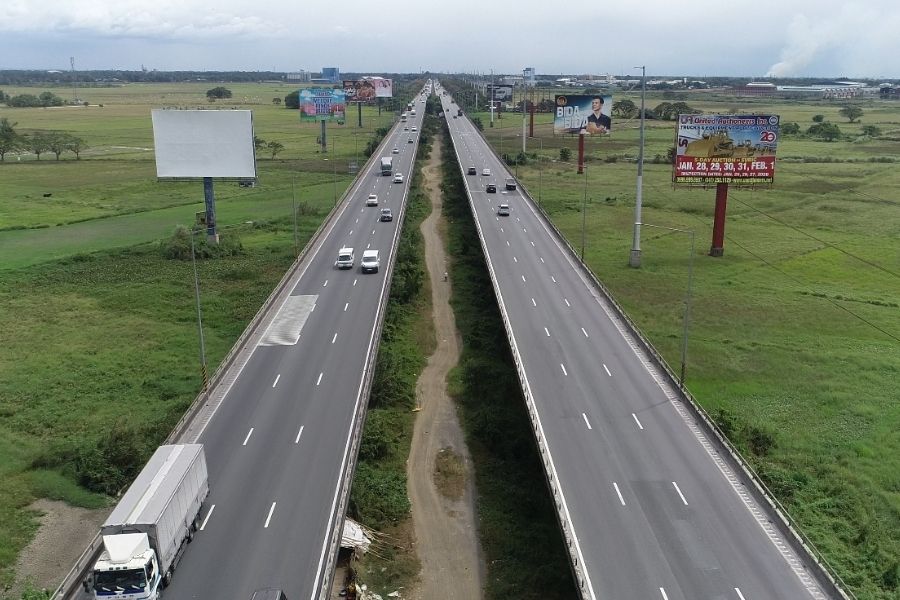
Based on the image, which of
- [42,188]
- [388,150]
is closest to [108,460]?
[42,188]

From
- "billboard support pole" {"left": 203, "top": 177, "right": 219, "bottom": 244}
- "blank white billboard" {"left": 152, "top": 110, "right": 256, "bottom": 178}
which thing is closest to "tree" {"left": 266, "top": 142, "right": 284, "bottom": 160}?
"billboard support pole" {"left": 203, "top": 177, "right": 219, "bottom": 244}

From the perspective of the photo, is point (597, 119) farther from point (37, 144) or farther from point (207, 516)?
point (37, 144)

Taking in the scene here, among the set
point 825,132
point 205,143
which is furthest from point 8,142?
point 825,132

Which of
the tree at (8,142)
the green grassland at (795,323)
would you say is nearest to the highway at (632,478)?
the green grassland at (795,323)

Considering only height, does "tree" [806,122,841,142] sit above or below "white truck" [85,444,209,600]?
above

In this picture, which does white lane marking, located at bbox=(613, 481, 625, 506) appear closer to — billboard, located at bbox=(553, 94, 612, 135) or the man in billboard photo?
billboard, located at bbox=(553, 94, 612, 135)

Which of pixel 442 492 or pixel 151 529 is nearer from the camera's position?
pixel 151 529

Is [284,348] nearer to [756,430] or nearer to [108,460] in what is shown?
[108,460]

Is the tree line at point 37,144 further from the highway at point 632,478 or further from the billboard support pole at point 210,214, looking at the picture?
the highway at point 632,478
